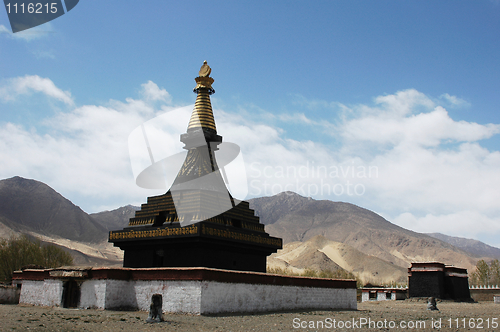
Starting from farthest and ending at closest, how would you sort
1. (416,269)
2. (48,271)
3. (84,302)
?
1. (416,269)
2. (48,271)
3. (84,302)

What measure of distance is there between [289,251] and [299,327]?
106m

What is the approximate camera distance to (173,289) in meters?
15.8

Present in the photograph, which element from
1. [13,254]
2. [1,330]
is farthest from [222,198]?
[13,254]

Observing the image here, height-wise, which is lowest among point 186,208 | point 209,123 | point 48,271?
point 48,271

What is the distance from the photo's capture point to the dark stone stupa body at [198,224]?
775 inches

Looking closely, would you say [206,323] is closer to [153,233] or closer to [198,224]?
[198,224]

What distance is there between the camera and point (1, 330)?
1101 cm

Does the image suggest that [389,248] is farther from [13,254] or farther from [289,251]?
[13,254]

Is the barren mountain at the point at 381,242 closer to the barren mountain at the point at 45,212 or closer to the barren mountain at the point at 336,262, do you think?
the barren mountain at the point at 336,262

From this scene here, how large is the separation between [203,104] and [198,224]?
844 cm

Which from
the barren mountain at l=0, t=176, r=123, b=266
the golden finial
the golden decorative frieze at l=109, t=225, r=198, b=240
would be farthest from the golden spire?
the barren mountain at l=0, t=176, r=123, b=266

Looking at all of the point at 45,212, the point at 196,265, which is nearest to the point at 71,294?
the point at 196,265

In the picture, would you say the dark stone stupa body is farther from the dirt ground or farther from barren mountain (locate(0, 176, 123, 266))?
barren mountain (locate(0, 176, 123, 266))

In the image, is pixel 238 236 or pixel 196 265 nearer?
pixel 196 265
